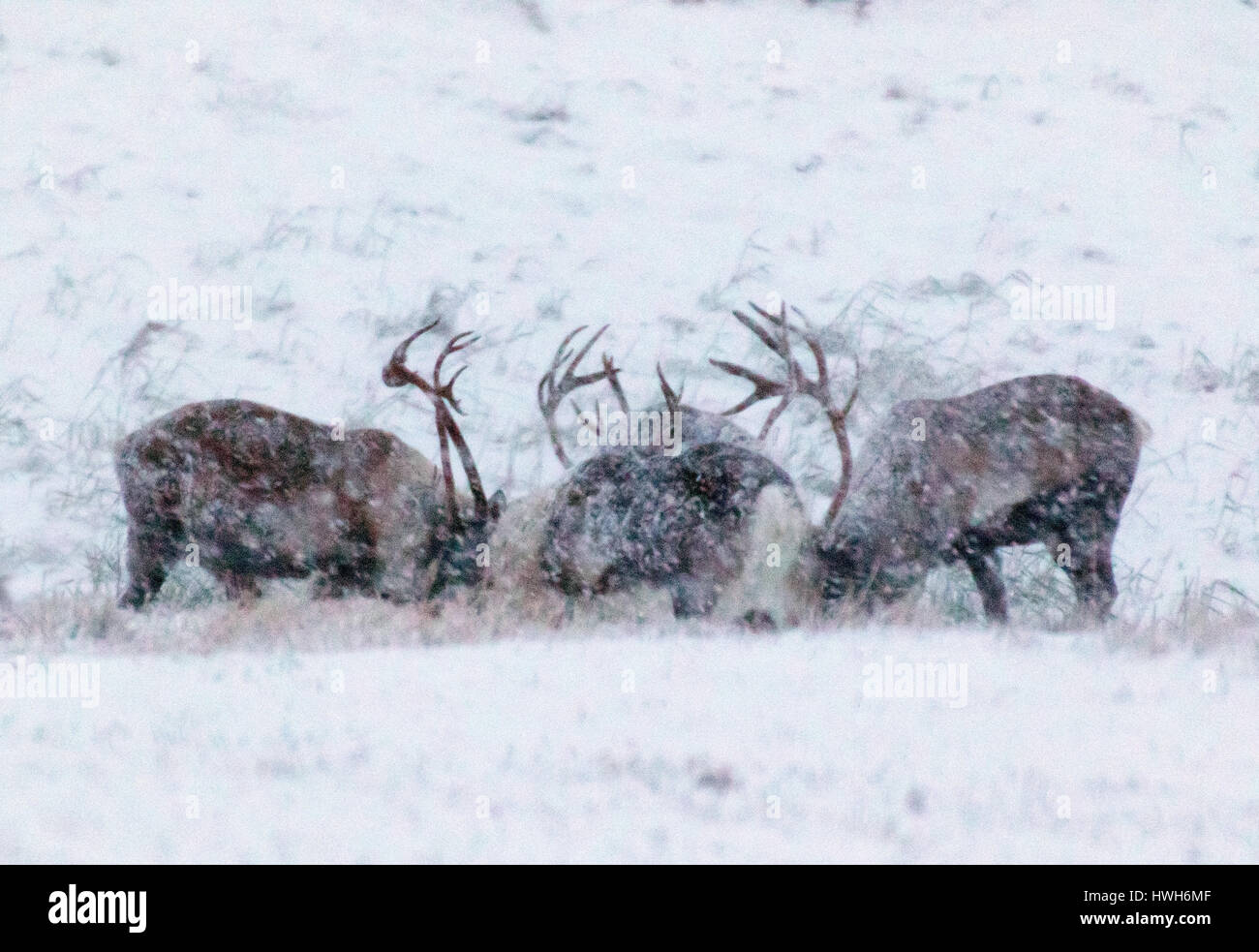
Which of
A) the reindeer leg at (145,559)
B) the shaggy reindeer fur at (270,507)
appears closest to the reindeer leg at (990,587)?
the shaggy reindeer fur at (270,507)

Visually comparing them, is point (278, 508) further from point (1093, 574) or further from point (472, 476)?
point (1093, 574)

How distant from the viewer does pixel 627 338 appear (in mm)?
8797

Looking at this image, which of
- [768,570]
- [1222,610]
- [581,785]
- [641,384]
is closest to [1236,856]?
[581,785]

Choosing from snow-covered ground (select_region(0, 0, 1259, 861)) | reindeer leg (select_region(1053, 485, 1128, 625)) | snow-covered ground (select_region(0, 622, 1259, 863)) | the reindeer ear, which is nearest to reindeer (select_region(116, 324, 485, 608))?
the reindeer ear

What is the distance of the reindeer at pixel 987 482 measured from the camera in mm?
5652

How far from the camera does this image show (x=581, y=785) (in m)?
3.56

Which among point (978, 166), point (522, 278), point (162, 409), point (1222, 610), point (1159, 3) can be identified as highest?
point (1159, 3)

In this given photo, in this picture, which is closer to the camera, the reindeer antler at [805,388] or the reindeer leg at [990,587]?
the reindeer antler at [805,388]

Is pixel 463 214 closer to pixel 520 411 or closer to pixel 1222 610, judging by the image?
pixel 520 411

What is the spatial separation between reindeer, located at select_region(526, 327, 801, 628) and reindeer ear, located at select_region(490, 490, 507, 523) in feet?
0.71

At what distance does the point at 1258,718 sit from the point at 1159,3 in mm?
8595

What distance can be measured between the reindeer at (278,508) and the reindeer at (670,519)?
0.50 m

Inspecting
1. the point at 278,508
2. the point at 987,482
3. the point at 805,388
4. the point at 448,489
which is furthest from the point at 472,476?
the point at 987,482

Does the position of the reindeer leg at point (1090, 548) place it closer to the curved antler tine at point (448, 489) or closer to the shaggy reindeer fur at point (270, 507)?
the curved antler tine at point (448, 489)
